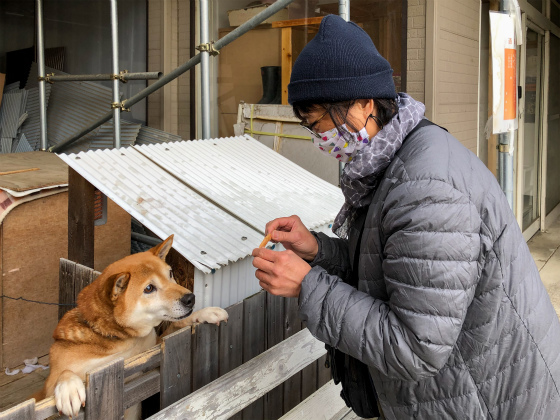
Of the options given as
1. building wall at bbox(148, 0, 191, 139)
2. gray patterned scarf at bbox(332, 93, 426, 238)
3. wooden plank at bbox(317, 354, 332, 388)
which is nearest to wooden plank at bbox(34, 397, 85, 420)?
gray patterned scarf at bbox(332, 93, 426, 238)

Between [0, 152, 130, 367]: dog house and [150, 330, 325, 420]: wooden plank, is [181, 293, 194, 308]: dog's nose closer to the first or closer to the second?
[150, 330, 325, 420]: wooden plank

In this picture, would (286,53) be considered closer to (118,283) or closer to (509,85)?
(509,85)

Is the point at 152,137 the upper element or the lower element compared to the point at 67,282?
upper

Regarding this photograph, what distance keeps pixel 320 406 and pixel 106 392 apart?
150 cm

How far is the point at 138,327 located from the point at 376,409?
3.43 feet

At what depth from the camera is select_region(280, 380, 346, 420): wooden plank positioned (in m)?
2.91

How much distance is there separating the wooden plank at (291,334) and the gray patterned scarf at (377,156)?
1.26 metres

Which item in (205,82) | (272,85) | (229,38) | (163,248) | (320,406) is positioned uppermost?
(229,38)

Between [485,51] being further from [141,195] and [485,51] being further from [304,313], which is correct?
[304,313]

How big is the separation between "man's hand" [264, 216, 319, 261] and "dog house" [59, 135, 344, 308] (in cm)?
46

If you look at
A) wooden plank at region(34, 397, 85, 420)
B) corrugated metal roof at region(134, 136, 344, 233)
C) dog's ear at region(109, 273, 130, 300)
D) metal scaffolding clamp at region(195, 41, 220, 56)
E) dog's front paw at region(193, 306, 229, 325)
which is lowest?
wooden plank at region(34, 397, 85, 420)

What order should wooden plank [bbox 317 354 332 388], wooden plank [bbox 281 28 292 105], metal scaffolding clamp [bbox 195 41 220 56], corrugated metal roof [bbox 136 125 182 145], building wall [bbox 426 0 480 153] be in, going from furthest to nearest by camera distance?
corrugated metal roof [bbox 136 125 182 145]
wooden plank [bbox 281 28 292 105]
building wall [bbox 426 0 480 153]
metal scaffolding clamp [bbox 195 41 220 56]
wooden plank [bbox 317 354 332 388]

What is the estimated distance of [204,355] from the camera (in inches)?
95.4

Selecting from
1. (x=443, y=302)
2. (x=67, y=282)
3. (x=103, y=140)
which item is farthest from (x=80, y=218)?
(x=103, y=140)
